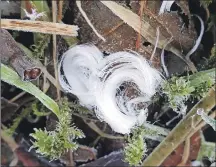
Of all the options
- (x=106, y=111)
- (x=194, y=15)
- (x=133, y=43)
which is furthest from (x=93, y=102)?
(x=194, y=15)

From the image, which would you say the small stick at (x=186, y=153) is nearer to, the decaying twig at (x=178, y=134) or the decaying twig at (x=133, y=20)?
the decaying twig at (x=178, y=134)

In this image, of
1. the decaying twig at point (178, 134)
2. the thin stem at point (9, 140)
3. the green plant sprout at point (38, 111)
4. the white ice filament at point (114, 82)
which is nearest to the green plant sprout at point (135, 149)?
the white ice filament at point (114, 82)

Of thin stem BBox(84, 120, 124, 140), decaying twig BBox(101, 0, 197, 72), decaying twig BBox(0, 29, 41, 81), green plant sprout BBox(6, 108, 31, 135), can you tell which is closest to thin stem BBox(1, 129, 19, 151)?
green plant sprout BBox(6, 108, 31, 135)

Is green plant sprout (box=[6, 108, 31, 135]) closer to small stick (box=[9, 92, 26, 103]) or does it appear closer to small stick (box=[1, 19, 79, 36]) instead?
small stick (box=[9, 92, 26, 103])

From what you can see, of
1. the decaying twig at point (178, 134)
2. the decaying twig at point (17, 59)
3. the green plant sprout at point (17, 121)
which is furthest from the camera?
the green plant sprout at point (17, 121)

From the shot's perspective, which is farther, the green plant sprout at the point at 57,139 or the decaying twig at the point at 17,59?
the green plant sprout at the point at 57,139

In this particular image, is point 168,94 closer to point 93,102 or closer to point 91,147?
point 93,102
